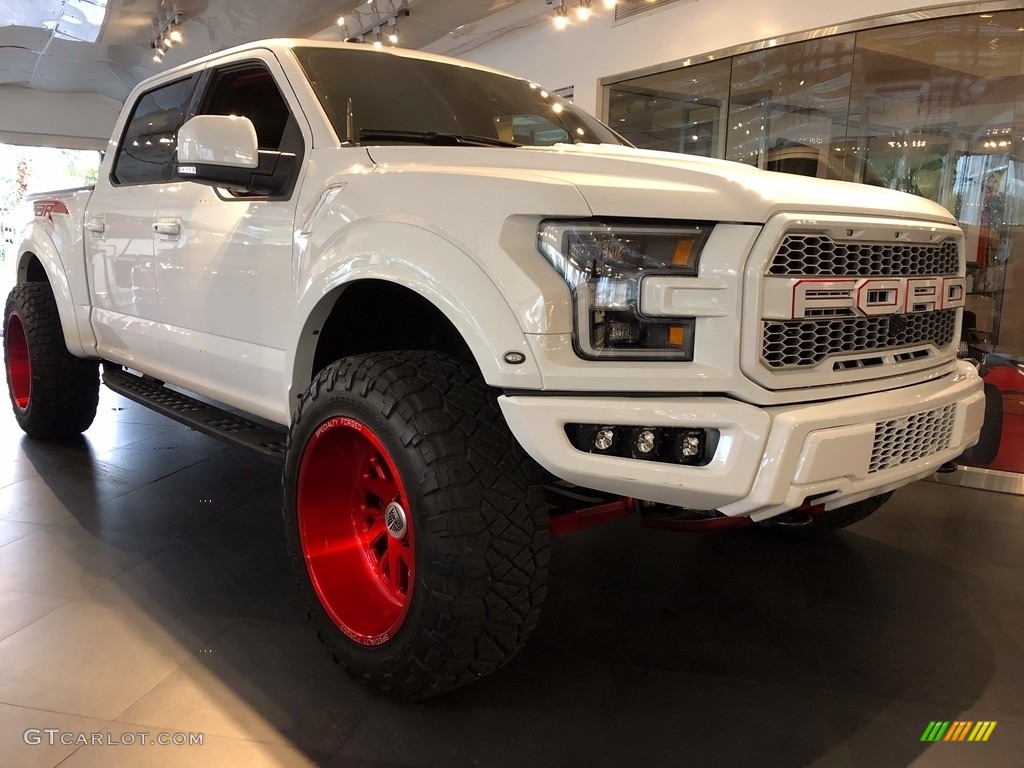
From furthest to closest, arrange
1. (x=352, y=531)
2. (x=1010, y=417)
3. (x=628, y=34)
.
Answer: (x=628, y=34) → (x=1010, y=417) → (x=352, y=531)

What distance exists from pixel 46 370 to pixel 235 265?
2.21 metres

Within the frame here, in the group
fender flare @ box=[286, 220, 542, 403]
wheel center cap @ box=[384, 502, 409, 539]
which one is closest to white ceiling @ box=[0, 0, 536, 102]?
fender flare @ box=[286, 220, 542, 403]

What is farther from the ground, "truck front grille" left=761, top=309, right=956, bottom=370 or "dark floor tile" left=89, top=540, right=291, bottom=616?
"truck front grille" left=761, top=309, right=956, bottom=370

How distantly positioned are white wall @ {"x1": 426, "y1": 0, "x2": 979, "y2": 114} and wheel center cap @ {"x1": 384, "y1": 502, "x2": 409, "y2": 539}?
490cm

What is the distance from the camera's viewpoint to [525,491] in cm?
182

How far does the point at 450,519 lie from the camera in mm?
1736

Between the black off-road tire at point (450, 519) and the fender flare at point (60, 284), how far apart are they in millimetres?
2545

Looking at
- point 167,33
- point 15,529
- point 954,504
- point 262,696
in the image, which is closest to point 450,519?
point 262,696

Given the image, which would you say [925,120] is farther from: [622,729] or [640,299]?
[622,729]

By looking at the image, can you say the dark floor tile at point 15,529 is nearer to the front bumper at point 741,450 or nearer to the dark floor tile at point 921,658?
the front bumper at point 741,450

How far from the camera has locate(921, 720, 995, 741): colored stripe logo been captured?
1905 mm

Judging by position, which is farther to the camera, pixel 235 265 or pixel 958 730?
pixel 235 265

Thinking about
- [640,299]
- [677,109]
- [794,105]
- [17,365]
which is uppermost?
Answer: [677,109]

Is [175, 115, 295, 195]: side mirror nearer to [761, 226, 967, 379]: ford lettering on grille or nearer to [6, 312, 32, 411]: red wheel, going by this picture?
[761, 226, 967, 379]: ford lettering on grille
